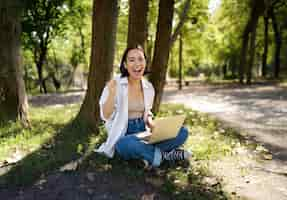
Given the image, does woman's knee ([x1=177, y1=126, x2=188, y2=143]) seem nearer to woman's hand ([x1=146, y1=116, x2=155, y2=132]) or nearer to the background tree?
woman's hand ([x1=146, y1=116, x2=155, y2=132])

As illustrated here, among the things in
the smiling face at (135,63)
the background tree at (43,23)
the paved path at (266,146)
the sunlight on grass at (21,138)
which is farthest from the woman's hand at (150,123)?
the background tree at (43,23)

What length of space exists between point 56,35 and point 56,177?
30.2 meters

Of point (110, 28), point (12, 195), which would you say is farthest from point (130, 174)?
point (110, 28)

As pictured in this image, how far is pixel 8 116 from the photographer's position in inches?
345

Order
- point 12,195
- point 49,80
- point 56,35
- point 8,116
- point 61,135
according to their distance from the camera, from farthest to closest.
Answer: point 49,80 → point 56,35 → point 8,116 → point 61,135 → point 12,195

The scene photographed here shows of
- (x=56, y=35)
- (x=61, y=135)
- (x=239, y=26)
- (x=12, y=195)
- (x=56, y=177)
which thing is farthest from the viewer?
(x=239, y=26)

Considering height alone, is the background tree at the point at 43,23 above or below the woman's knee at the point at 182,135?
above

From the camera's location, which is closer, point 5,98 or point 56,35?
point 5,98

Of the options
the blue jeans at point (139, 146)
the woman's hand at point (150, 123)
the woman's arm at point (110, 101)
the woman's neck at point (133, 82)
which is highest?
the woman's neck at point (133, 82)

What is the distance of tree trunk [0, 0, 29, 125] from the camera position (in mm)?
8594

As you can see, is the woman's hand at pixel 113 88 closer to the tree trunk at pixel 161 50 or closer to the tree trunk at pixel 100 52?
the tree trunk at pixel 100 52

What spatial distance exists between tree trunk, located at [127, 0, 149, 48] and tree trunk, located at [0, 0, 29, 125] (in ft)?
7.80

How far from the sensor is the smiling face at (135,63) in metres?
5.33

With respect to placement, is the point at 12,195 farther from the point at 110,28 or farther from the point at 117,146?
the point at 110,28
